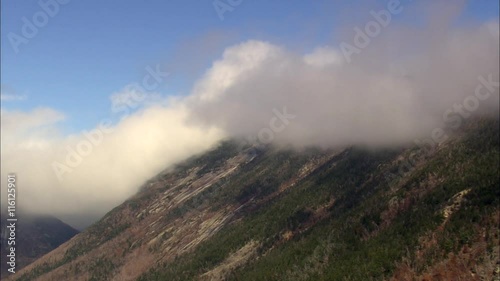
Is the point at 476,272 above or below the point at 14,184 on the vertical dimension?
below

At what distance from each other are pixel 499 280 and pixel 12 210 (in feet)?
630

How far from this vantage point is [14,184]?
14988 centimetres

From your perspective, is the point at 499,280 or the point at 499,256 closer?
the point at 499,280

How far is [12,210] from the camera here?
498 feet

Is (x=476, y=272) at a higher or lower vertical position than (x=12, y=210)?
lower

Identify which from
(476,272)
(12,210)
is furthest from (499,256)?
(12,210)

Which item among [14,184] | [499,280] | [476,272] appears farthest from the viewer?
[476,272]

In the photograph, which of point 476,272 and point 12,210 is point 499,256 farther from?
point 12,210

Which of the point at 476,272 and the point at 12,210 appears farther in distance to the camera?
the point at 476,272

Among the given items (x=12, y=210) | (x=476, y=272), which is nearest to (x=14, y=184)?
(x=12, y=210)

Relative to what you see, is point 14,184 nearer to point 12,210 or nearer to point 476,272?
point 12,210

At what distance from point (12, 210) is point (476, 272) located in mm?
191864

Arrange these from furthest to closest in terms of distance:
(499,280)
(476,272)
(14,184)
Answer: (476,272) → (499,280) → (14,184)

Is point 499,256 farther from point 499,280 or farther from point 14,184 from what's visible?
point 14,184
